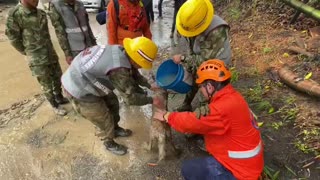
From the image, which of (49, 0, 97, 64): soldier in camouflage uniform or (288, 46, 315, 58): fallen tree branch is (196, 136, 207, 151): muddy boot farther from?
(288, 46, 315, 58): fallen tree branch

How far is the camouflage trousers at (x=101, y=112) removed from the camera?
11.8 ft

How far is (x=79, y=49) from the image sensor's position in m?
4.48

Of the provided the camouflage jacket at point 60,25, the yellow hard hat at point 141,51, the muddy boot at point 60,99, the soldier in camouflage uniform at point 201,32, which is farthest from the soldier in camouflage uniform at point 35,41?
the soldier in camouflage uniform at point 201,32

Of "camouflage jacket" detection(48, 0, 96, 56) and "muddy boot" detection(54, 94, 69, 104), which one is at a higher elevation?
"camouflage jacket" detection(48, 0, 96, 56)

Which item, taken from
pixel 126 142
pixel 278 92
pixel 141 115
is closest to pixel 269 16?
pixel 278 92

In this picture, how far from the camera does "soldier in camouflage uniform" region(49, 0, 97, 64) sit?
4.21 meters

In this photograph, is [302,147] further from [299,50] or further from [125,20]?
[125,20]

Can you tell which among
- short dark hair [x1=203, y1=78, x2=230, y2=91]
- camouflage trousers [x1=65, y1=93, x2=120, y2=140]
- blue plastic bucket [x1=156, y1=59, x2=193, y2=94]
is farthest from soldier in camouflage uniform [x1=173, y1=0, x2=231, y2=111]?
camouflage trousers [x1=65, y1=93, x2=120, y2=140]

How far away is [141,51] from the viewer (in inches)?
121

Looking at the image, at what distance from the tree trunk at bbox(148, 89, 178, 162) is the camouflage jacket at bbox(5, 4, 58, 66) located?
1.88m

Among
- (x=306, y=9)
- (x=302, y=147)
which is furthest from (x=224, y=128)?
(x=306, y=9)

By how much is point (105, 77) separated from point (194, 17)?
3.48 ft

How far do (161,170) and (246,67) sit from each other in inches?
110

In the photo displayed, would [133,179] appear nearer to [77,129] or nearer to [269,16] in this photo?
[77,129]
